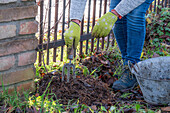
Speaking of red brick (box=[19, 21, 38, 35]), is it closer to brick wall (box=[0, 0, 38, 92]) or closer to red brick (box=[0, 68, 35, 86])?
brick wall (box=[0, 0, 38, 92])

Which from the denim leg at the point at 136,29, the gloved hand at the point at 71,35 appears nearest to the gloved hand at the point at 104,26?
the gloved hand at the point at 71,35

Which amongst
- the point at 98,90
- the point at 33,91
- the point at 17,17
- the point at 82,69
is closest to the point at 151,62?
the point at 98,90

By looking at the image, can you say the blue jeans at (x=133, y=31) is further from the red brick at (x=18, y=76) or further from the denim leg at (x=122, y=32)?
the red brick at (x=18, y=76)

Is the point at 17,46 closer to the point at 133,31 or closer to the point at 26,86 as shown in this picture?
the point at 26,86

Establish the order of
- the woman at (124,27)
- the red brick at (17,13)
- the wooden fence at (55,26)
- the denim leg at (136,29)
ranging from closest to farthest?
1. the red brick at (17,13)
2. the woman at (124,27)
3. the denim leg at (136,29)
4. the wooden fence at (55,26)

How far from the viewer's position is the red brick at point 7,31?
2.03 metres

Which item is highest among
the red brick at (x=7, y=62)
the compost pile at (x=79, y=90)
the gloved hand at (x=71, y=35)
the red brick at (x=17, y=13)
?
the red brick at (x=17, y=13)

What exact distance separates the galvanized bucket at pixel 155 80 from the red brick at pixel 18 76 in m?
0.94

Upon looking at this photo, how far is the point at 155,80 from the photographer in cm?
215

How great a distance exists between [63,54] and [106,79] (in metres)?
0.89

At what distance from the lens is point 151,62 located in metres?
2.42

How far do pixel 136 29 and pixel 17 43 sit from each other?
114 cm

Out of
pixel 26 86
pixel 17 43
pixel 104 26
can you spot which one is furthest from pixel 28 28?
pixel 104 26

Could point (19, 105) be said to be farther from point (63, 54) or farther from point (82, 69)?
point (63, 54)
